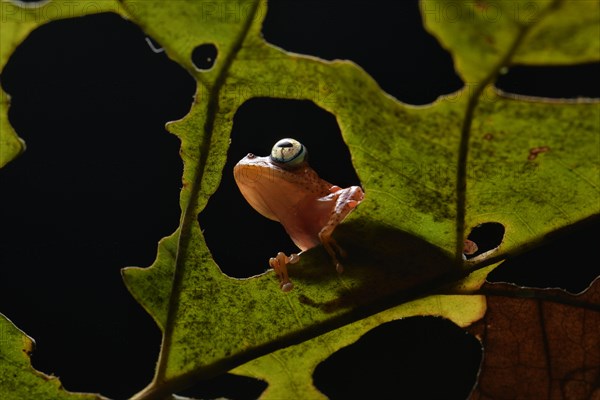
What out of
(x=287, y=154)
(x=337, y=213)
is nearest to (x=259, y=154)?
(x=287, y=154)

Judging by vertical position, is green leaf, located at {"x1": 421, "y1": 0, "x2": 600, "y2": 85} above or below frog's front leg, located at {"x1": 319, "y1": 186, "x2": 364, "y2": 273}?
above

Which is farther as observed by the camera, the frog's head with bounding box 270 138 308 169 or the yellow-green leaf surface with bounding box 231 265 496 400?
the frog's head with bounding box 270 138 308 169

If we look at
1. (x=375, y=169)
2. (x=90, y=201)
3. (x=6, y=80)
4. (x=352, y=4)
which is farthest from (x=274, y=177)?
(x=6, y=80)

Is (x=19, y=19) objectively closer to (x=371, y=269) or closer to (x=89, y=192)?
(x=371, y=269)

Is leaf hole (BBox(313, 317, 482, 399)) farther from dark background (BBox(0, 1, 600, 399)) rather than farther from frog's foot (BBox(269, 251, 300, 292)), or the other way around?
frog's foot (BBox(269, 251, 300, 292))

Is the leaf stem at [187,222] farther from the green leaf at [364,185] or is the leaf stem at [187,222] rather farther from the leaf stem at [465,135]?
the leaf stem at [465,135]

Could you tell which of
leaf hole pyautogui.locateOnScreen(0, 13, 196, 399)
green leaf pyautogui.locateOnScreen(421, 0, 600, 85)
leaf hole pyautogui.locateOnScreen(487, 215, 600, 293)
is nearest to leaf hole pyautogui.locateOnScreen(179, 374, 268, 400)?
leaf hole pyautogui.locateOnScreen(0, 13, 196, 399)

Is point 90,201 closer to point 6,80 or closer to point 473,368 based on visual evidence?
point 6,80

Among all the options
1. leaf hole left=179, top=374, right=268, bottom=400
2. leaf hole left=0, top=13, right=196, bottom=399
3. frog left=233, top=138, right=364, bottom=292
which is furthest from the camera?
leaf hole left=0, top=13, right=196, bottom=399
